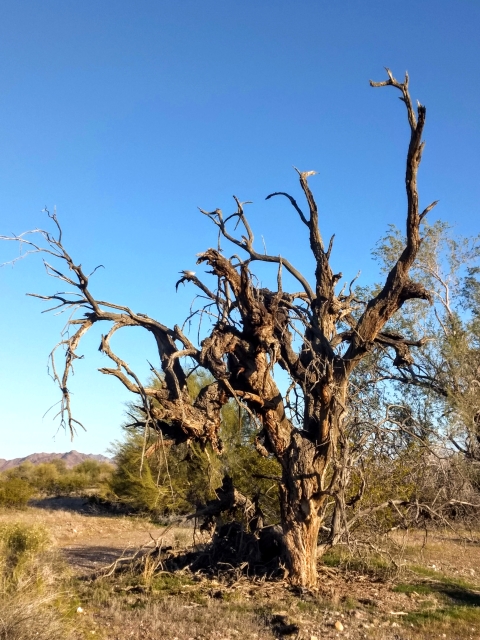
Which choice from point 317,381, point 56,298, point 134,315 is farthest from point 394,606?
point 56,298

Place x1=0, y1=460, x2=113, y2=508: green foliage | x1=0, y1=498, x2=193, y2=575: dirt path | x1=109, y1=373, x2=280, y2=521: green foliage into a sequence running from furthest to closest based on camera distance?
x1=0, y1=460, x2=113, y2=508: green foliage, x1=0, y1=498, x2=193, y2=575: dirt path, x1=109, y1=373, x2=280, y2=521: green foliage

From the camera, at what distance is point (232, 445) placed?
22.0m

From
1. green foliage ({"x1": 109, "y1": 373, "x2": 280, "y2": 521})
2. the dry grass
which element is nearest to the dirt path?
green foliage ({"x1": 109, "y1": 373, "x2": 280, "y2": 521})

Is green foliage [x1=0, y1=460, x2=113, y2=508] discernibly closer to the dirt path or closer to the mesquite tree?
the dirt path

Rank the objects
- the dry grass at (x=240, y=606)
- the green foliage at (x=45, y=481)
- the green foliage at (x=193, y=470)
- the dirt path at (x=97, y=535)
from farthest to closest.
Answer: the green foliage at (x=45, y=481)
the dirt path at (x=97, y=535)
the green foliage at (x=193, y=470)
the dry grass at (x=240, y=606)

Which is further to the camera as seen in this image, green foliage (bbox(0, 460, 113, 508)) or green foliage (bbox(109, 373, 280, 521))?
green foliage (bbox(0, 460, 113, 508))

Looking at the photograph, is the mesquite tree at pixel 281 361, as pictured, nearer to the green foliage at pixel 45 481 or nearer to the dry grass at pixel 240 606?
the dry grass at pixel 240 606

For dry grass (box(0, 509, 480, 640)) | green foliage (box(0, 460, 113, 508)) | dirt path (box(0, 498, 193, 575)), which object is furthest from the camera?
green foliage (box(0, 460, 113, 508))

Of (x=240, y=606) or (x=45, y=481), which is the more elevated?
(x=45, y=481)

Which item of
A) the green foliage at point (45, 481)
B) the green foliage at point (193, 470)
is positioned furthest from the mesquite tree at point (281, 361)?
the green foliage at point (45, 481)

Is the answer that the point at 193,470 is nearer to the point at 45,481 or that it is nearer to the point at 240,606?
the point at 240,606

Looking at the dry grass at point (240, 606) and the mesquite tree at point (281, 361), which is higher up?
the mesquite tree at point (281, 361)

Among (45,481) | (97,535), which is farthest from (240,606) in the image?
(45,481)

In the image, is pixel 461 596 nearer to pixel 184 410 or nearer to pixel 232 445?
pixel 184 410
